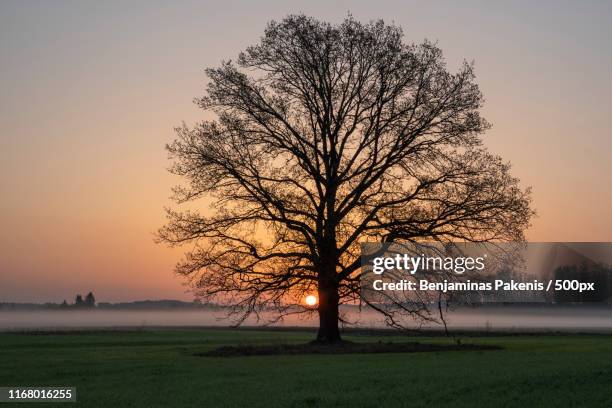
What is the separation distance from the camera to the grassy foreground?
20750 mm

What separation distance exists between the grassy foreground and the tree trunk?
4.88m

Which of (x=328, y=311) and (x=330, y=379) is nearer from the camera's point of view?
(x=330, y=379)

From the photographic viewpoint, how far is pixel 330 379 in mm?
24797

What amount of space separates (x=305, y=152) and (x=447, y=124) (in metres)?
6.88

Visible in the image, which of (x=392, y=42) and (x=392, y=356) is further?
(x=392, y=42)

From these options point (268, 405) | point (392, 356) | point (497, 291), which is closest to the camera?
point (268, 405)

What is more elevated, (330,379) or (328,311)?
(328,311)

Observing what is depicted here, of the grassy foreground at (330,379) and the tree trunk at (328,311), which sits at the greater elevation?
the tree trunk at (328,311)

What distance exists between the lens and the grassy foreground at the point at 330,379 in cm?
2075

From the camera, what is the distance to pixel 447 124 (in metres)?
38.5

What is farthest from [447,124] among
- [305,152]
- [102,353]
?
[102,353]

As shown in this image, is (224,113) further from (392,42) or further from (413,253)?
(413,253)

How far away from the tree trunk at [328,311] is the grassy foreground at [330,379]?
4879 millimetres

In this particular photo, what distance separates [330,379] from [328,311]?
1377 cm
